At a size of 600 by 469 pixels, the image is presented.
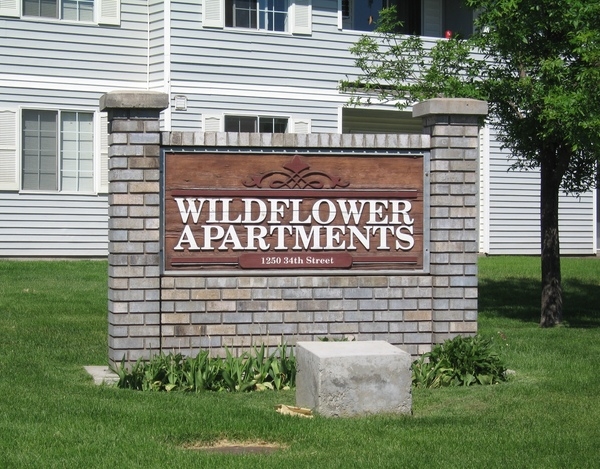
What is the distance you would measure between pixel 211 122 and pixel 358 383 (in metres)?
13.2

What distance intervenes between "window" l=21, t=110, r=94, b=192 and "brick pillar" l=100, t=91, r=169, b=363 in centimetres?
1036

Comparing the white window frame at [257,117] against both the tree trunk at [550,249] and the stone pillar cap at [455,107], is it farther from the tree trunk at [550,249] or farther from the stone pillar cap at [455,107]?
the stone pillar cap at [455,107]

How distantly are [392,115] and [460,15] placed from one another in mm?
3129

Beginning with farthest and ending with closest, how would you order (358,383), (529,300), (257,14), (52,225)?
(257,14), (52,225), (529,300), (358,383)

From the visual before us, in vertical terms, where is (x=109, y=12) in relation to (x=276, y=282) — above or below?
above

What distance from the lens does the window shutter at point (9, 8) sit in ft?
62.8

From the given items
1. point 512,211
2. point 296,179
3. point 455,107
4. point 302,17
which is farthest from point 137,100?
point 512,211

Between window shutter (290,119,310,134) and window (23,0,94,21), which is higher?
window (23,0,94,21)

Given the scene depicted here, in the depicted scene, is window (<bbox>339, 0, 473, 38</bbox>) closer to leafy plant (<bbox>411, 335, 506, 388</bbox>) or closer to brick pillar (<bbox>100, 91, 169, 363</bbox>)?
brick pillar (<bbox>100, 91, 169, 363</bbox>)

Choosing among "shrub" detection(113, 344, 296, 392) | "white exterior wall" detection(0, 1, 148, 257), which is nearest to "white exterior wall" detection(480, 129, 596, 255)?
"white exterior wall" detection(0, 1, 148, 257)

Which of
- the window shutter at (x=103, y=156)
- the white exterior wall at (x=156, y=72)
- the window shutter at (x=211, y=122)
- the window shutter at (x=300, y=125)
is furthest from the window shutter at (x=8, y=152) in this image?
the window shutter at (x=300, y=125)

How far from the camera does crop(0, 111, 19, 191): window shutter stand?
19.0 m

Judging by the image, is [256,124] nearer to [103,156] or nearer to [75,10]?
[103,156]

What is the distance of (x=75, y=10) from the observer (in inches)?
782
